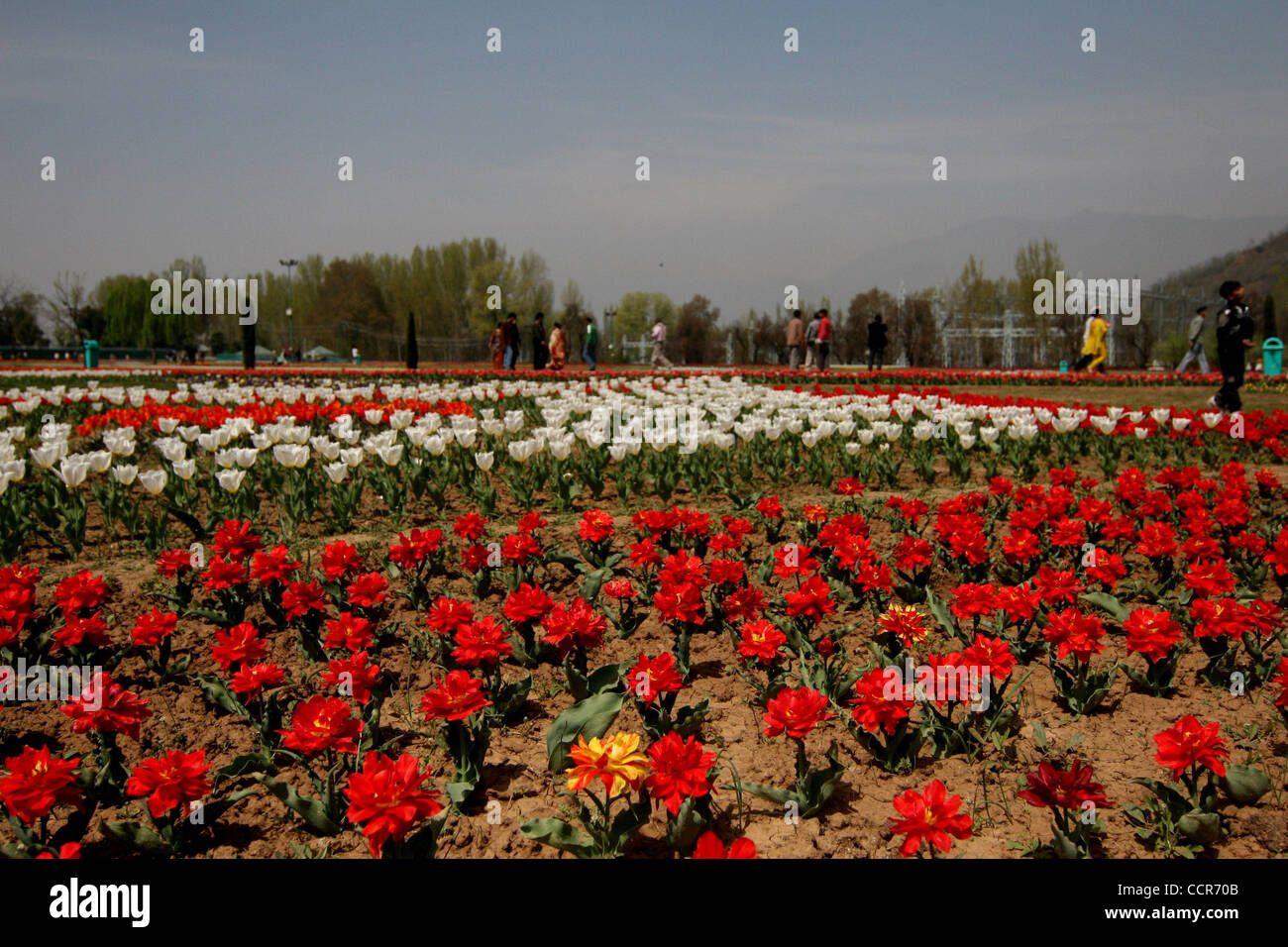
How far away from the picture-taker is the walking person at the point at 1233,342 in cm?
957

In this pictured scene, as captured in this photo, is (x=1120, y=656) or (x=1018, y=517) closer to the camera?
(x=1120, y=656)

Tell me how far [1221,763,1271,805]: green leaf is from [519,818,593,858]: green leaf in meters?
1.77

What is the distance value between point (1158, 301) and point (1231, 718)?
46.3 metres

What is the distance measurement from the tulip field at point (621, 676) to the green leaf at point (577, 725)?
10mm

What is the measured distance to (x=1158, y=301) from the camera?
135 feet

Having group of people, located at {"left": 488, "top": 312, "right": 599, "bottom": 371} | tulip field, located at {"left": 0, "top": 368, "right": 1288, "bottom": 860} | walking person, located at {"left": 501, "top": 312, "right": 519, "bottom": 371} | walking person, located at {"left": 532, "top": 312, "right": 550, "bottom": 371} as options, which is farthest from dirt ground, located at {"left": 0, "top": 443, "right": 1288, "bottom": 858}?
walking person, located at {"left": 501, "top": 312, "right": 519, "bottom": 371}

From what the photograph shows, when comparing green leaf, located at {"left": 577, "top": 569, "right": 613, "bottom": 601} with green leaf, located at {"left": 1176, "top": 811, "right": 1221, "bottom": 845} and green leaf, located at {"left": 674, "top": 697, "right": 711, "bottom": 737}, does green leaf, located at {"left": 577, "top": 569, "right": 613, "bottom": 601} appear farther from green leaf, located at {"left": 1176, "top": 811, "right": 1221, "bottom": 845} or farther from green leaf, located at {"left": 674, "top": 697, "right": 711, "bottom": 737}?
green leaf, located at {"left": 1176, "top": 811, "right": 1221, "bottom": 845}

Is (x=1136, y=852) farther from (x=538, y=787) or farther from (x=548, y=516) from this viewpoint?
(x=548, y=516)

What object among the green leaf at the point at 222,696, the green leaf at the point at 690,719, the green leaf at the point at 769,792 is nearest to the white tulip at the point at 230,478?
the green leaf at the point at 222,696

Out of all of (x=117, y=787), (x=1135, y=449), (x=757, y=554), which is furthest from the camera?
(x=1135, y=449)

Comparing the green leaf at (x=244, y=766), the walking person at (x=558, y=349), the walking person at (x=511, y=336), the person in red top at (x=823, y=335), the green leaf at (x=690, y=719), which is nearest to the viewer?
the green leaf at (x=244, y=766)

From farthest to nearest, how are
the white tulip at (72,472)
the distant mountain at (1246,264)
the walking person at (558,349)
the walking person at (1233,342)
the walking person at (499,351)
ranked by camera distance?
the distant mountain at (1246,264)
the walking person at (499,351)
the walking person at (558,349)
the walking person at (1233,342)
the white tulip at (72,472)

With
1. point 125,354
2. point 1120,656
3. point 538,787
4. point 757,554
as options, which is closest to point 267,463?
point 757,554

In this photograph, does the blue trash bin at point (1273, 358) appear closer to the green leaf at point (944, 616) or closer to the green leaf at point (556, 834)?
the green leaf at point (944, 616)
